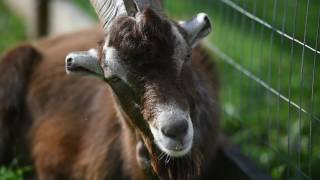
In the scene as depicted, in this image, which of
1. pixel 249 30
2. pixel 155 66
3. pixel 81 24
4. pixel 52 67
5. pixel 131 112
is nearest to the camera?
pixel 155 66

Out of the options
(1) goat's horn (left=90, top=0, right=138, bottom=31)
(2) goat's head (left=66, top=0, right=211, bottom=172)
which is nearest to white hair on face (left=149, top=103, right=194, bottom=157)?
(2) goat's head (left=66, top=0, right=211, bottom=172)

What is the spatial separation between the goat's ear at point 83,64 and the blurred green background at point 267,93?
1186 mm

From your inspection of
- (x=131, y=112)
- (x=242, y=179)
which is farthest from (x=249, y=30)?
(x=131, y=112)

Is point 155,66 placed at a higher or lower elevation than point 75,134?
higher

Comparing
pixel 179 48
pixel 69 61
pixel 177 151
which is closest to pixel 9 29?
pixel 69 61

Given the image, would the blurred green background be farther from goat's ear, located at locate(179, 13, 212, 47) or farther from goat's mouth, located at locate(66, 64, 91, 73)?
goat's mouth, located at locate(66, 64, 91, 73)

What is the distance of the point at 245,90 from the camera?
21.9 ft

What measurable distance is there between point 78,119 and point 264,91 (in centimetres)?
161

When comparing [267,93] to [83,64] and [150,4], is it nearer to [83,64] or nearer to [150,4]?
[150,4]

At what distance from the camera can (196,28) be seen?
4.16 metres

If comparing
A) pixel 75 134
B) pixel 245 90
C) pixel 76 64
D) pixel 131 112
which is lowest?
pixel 245 90

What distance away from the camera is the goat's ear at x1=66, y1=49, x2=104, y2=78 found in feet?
13.1

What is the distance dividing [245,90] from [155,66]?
304 cm

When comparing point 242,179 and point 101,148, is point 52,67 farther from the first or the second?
point 242,179
